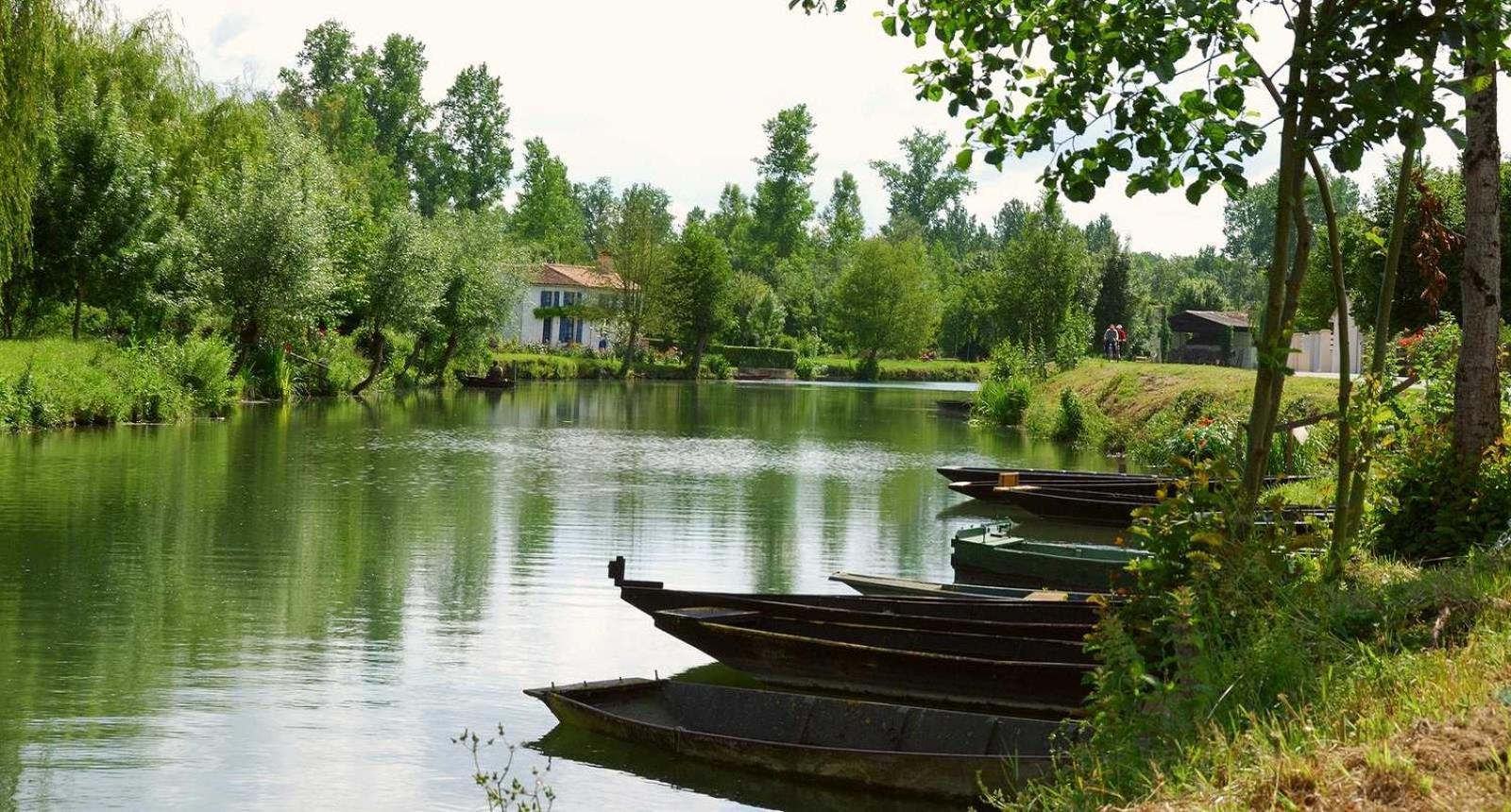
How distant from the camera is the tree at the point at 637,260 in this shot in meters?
81.7

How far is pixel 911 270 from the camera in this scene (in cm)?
9481

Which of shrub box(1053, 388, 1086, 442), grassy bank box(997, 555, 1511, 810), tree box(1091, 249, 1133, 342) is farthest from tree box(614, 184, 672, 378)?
grassy bank box(997, 555, 1511, 810)

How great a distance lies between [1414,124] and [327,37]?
10117 centimetres

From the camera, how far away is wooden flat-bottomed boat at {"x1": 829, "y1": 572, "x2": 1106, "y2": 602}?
11297 mm

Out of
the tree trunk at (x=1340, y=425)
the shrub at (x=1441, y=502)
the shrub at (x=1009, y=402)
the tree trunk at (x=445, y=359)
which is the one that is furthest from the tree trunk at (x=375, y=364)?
the tree trunk at (x=1340, y=425)

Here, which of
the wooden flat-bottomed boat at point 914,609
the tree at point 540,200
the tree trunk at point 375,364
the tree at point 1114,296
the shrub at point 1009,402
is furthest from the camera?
the tree at point 540,200

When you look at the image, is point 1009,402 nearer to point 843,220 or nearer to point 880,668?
point 880,668

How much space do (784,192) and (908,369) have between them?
2135cm

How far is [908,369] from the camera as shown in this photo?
9412 cm

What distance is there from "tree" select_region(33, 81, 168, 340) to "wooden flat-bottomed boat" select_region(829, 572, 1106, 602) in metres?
26.2

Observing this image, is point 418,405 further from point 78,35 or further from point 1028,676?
point 1028,676

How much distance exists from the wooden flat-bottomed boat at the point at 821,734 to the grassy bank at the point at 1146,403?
1656 cm

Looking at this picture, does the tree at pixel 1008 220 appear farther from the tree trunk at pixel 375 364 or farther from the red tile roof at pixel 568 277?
the tree trunk at pixel 375 364

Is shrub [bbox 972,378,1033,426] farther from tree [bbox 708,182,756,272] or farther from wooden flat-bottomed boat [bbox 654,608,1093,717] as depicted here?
tree [bbox 708,182,756,272]
